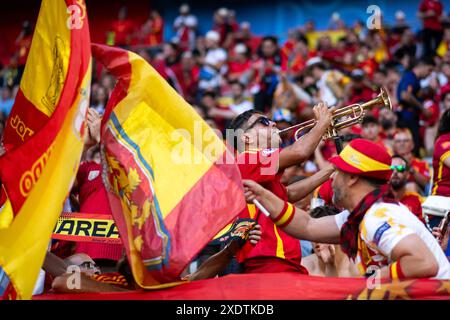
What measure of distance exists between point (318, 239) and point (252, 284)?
668mm

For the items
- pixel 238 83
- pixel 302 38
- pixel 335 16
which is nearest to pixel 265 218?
pixel 238 83

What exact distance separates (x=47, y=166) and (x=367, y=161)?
1.83 metres

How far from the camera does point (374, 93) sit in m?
13.4

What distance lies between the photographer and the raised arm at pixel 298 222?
199 inches

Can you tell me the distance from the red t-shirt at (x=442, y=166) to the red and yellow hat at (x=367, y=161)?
2.51 m

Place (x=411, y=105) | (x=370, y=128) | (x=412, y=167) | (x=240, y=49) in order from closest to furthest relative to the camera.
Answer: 1. (x=412, y=167)
2. (x=370, y=128)
3. (x=411, y=105)
4. (x=240, y=49)

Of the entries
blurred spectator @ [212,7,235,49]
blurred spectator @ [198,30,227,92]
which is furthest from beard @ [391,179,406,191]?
blurred spectator @ [212,7,235,49]

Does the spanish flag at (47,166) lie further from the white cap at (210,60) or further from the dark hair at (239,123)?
the white cap at (210,60)

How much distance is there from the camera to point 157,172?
484 centimetres

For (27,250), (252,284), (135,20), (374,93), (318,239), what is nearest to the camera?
(27,250)

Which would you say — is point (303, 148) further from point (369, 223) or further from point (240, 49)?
point (240, 49)

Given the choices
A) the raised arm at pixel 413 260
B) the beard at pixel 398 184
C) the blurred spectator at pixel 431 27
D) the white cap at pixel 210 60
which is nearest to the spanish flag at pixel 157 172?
→ the raised arm at pixel 413 260

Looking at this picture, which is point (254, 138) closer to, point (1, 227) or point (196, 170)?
point (196, 170)
